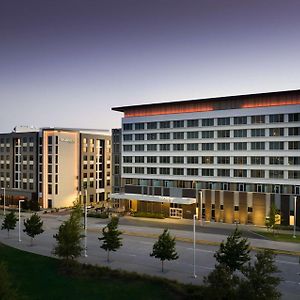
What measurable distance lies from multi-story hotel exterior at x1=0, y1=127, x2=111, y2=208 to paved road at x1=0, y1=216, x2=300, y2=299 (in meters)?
34.2

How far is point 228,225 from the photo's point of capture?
6291 cm

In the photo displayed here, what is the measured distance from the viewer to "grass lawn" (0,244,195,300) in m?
29.2

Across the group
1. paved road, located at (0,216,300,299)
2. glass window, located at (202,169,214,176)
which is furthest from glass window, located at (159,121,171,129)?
paved road, located at (0,216,300,299)

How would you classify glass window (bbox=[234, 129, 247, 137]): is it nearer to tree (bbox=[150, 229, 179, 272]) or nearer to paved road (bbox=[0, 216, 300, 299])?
paved road (bbox=[0, 216, 300, 299])

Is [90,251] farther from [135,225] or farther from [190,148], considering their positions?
[190,148]

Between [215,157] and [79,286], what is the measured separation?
4111cm

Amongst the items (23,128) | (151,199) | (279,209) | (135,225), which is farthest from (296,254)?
(23,128)

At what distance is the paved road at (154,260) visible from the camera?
33281 millimetres

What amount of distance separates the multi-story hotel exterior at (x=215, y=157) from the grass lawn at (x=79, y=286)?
118 feet

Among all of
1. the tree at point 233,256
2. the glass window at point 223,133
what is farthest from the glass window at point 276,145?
the tree at point 233,256

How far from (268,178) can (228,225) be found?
10.7 m

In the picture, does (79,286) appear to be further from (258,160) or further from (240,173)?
(258,160)

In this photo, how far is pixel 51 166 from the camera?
285 feet

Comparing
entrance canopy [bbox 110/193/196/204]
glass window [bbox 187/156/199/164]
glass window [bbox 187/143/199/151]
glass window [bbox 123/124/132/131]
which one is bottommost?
entrance canopy [bbox 110/193/196/204]
